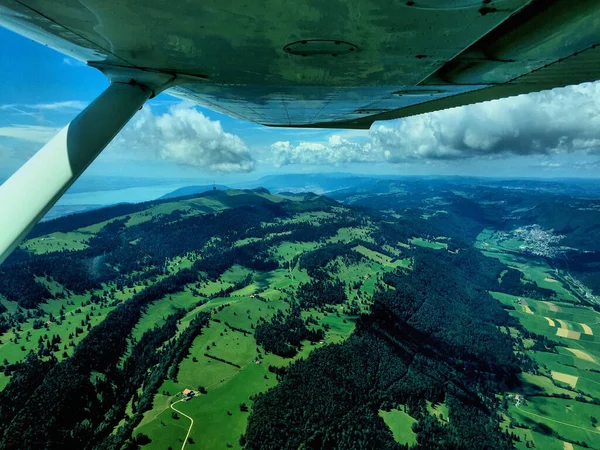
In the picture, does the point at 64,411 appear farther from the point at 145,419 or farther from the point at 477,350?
the point at 477,350

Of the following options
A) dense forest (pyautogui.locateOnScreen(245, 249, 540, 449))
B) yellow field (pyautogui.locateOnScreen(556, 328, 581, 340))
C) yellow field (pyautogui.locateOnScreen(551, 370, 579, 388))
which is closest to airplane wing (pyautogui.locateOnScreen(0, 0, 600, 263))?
dense forest (pyautogui.locateOnScreen(245, 249, 540, 449))

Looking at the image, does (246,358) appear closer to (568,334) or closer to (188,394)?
(188,394)

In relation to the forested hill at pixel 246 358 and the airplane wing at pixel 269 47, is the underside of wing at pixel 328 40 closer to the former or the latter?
the airplane wing at pixel 269 47

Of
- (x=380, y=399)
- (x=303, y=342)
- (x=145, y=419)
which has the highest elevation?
(x=145, y=419)

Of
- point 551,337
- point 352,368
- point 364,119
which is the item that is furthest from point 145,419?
point 551,337

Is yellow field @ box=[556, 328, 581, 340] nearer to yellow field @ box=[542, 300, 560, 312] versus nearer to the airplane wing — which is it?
yellow field @ box=[542, 300, 560, 312]

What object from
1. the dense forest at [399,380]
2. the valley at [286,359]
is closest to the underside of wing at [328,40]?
the valley at [286,359]
